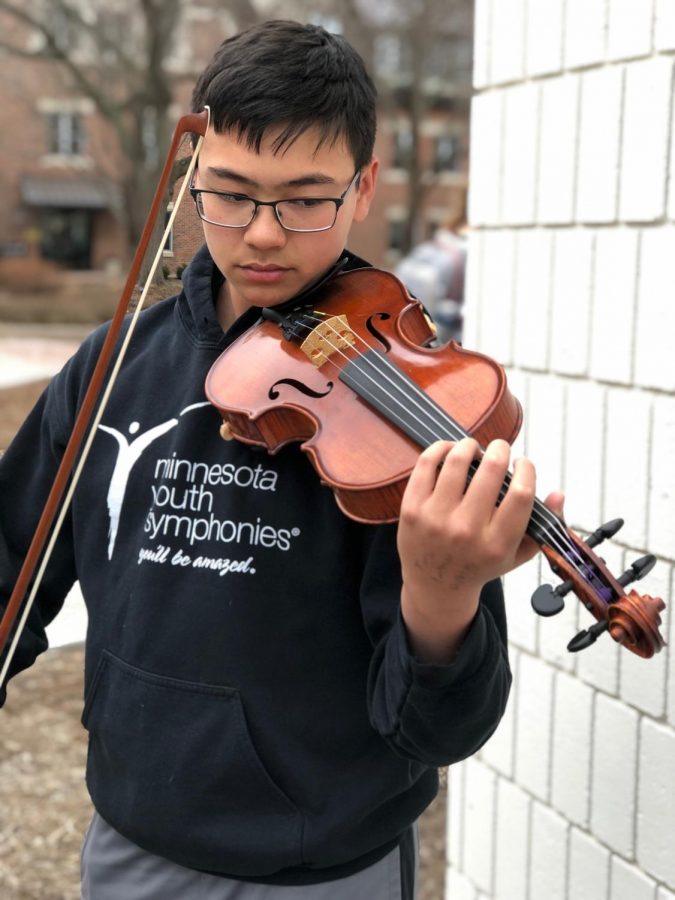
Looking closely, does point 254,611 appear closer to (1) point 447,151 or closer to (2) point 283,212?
(2) point 283,212

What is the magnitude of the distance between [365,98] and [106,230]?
40.6 meters

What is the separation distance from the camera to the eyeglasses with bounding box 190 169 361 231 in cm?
146

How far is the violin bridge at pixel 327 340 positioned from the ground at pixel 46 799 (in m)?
1.91

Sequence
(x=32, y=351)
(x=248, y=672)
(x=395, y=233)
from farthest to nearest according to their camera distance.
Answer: (x=395, y=233) < (x=32, y=351) < (x=248, y=672)

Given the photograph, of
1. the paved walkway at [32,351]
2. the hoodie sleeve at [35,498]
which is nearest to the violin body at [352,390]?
the hoodie sleeve at [35,498]

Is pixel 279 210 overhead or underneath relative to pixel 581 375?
overhead

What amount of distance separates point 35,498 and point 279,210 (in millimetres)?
634

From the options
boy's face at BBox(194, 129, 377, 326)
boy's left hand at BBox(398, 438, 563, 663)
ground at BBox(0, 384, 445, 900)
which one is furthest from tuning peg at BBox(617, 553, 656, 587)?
ground at BBox(0, 384, 445, 900)

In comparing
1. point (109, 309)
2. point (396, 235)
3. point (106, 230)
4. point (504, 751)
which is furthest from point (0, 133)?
point (504, 751)

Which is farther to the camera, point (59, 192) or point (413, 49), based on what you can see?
point (59, 192)

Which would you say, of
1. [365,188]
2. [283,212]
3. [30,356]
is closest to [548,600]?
[283,212]

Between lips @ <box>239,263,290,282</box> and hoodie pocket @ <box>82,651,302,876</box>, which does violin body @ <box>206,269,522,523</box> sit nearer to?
lips @ <box>239,263,290,282</box>

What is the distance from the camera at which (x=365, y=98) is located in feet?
5.28

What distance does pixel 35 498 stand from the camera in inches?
69.1
